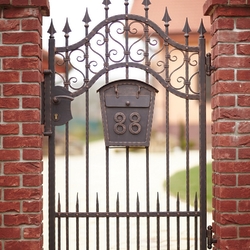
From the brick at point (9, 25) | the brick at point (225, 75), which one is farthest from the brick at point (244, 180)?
the brick at point (9, 25)

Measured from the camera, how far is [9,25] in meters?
3.38

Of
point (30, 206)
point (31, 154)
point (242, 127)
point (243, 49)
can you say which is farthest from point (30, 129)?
point (243, 49)

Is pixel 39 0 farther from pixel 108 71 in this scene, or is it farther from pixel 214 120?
pixel 214 120

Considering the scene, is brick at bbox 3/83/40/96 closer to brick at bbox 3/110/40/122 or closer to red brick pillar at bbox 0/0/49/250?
red brick pillar at bbox 0/0/49/250

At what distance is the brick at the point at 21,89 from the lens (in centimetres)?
335

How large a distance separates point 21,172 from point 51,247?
71 cm

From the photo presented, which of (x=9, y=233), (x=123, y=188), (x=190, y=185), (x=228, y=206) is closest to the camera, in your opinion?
(x=9, y=233)

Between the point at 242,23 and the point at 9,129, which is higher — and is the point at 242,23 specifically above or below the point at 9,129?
above

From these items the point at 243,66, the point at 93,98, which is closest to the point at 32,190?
the point at 243,66

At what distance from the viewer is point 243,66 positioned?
11.3 ft

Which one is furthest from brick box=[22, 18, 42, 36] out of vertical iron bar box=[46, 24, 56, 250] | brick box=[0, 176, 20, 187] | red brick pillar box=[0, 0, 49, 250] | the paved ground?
the paved ground

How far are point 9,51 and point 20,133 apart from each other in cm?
62

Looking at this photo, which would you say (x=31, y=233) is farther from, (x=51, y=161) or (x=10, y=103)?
(x=10, y=103)

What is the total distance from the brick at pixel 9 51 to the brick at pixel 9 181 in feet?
2.97
